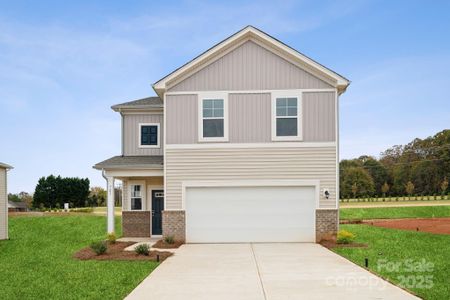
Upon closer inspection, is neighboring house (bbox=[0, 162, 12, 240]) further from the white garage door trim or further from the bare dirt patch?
the bare dirt patch

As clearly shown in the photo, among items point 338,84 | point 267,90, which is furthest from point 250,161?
point 338,84

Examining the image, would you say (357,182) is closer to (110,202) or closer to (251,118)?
(251,118)

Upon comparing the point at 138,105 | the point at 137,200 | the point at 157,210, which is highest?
the point at 138,105

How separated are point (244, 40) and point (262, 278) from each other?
417 inches

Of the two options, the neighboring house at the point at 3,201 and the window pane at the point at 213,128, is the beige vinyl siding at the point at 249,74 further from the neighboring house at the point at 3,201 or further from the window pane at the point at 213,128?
the neighboring house at the point at 3,201

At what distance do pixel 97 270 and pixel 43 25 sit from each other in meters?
12.0

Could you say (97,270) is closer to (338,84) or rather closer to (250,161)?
(250,161)

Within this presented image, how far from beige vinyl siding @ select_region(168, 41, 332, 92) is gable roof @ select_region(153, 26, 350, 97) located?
186mm

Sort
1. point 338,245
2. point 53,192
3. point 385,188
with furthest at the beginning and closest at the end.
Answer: point 385,188, point 53,192, point 338,245

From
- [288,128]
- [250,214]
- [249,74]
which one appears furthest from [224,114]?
[250,214]

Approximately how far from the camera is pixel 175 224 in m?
18.8

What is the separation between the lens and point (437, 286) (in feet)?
32.9

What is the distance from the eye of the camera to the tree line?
249 feet

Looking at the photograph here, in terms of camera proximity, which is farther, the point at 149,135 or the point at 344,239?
the point at 149,135
